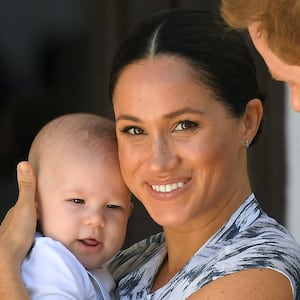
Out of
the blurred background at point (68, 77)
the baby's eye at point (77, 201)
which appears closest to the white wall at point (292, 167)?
the blurred background at point (68, 77)

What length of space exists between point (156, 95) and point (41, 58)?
193cm

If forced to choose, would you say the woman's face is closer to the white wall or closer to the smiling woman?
the smiling woman

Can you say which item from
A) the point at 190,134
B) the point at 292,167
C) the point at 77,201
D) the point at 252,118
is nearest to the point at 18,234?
the point at 77,201

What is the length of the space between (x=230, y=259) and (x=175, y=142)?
0.34 metres

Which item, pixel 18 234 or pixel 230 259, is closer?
pixel 230 259

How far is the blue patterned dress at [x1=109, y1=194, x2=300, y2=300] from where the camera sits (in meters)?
2.24

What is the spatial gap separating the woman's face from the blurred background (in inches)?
62.1

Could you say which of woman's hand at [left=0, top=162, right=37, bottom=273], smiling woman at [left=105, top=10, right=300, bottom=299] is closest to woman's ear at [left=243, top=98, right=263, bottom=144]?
smiling woman at [left=105, top=10, right=300, bottom=299]

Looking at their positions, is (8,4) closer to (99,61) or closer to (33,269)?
(99,61)

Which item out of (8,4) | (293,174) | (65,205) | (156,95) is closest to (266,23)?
(156,95)

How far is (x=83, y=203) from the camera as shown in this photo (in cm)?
257

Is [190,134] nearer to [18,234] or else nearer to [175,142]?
[175,142]

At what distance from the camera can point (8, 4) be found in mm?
4297

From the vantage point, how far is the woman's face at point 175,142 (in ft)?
8.04
